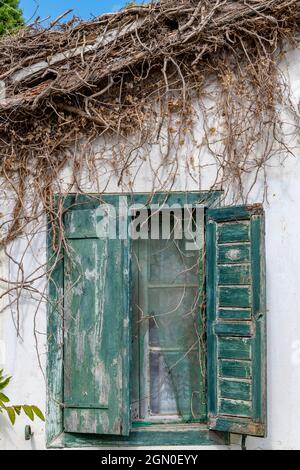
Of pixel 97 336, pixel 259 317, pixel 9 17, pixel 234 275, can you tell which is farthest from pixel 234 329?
pixel 9 17

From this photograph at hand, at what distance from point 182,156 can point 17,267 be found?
127cm

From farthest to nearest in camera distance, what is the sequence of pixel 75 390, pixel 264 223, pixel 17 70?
pixel 17 70
pixel 75 390
pixel 264 223

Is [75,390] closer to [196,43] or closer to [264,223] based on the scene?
[264,223]

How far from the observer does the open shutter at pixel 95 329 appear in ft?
10.7

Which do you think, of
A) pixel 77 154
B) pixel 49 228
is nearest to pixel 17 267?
pixel 49 228

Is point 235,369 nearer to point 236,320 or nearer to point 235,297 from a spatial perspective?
point 236,320

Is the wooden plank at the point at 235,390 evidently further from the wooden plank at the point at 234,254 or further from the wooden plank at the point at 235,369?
the wooden plank at the point at 234,254

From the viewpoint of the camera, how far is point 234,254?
3176mm

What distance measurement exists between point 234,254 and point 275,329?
531 millimetres

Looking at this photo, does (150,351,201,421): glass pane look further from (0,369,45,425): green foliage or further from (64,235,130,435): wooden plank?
(0,369,45,425): green foliage

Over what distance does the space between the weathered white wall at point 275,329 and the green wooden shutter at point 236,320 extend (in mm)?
268

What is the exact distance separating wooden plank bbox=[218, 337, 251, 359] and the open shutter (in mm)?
550

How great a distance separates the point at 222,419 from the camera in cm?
313

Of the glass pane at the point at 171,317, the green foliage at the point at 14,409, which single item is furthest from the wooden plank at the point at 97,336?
the glass pane at the point at 171,317
